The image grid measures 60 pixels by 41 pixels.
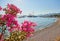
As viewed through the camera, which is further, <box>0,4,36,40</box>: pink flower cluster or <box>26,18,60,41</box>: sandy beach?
<box>26,18,60,41</box>: sandy beach

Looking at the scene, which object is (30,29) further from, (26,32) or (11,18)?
(11,18)

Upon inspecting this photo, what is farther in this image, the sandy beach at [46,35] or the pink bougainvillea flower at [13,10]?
the sandy beach at [46,35]

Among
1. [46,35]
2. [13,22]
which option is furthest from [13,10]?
[46,35]

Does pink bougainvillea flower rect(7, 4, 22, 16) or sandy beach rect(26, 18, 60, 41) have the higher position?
pink bougainvillea flower rect(7, 4, 22, 16)

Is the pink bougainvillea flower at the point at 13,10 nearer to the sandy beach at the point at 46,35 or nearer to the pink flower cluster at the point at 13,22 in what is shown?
the pink flower cluster at the point at 13,22

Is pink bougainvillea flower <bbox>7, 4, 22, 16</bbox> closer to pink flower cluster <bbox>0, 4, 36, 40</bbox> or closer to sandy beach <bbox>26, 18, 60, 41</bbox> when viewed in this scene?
pink flower cluster <bbox>0, 4, 36, 40</bbox>

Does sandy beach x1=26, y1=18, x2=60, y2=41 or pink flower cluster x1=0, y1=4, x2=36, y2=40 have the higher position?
pink flower cluster x1=0, y1=4, x2=36, y2=40

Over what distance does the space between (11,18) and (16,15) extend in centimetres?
23

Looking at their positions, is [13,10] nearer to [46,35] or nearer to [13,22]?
[13,22]

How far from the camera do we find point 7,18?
637cm

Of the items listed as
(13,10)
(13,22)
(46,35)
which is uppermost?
(13,10)

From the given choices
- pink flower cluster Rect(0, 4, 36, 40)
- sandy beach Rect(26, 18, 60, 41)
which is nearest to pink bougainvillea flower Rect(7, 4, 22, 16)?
pink flower cluster Rect(0, 4, 36, 40)

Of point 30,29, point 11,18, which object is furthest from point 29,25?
point 11,18

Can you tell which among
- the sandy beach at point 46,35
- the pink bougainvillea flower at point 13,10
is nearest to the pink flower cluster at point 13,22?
the pink bougainvillea flower at point 13,10
